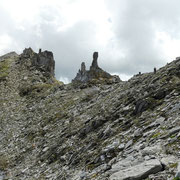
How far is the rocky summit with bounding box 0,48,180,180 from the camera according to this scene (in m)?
12.1

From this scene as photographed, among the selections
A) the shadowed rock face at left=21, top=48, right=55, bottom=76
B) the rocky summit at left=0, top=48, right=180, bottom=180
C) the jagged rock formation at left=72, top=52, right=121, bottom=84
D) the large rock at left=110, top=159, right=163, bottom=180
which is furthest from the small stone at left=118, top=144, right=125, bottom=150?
the shadowed rock face at left=21, top=48, right=55, bottom=76

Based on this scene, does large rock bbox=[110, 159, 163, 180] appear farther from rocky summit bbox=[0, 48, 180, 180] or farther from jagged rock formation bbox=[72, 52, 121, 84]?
jagged rock formation bbox=[72, 52, 121, 84]

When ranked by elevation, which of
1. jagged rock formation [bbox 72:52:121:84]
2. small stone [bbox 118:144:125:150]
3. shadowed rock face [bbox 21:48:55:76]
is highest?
shadowed rock face [bbox 21:48:55:76]

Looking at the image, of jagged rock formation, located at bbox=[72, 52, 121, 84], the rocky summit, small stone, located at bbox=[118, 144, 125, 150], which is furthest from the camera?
jagged rock formation, located at bbox=[72, 52, 121, 84]

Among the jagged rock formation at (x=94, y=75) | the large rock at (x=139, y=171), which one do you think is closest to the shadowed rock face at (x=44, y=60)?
the jagged rock formation at (x=94, y=75)

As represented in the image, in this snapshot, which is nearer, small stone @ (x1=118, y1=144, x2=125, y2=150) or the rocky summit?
the rocky summit

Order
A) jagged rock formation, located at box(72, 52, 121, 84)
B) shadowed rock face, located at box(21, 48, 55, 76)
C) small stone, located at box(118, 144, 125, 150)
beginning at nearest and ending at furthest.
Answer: small stone, located at box(118, 144, 125, 150) → jagged rock formation, located at box(72, 52, 121, 84) → shadowed rock face, located at box(21, 48, 55, 76)

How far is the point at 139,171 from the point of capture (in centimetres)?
1063

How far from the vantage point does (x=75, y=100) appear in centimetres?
3997

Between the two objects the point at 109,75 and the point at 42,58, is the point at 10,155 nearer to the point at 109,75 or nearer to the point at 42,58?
the point at 109,75

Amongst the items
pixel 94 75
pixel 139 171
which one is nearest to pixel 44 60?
pixel 94 75

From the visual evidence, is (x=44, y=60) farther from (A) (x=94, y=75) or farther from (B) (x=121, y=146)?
(B) (x=121, y=146)

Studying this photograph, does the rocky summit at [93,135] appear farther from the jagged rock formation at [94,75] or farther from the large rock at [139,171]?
the jagged rock formation at [94,75]

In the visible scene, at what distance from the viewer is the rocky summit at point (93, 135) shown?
1209 cm
